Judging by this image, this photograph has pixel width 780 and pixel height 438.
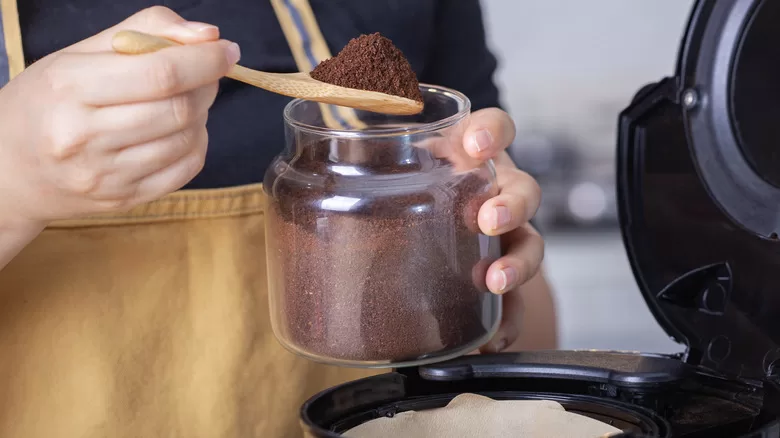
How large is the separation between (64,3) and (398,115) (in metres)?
0.27

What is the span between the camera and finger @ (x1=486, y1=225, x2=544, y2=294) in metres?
0.62

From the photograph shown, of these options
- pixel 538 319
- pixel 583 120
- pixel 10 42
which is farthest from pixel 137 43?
pixel 583 120

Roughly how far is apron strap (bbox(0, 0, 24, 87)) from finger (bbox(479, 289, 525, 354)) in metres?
0.42

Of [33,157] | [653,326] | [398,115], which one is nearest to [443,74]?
[398,115]

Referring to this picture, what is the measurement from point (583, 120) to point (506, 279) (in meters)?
1.25

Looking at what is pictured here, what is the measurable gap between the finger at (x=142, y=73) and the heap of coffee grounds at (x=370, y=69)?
0.34 ft

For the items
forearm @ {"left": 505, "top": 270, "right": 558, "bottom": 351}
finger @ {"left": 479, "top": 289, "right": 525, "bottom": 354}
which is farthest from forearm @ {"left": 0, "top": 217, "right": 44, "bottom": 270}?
forearm @ {"left": 505, "top": 270, "right": 558, "bottom": 351}

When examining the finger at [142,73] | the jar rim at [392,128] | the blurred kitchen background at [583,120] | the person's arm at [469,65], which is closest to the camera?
the finger at [142,73]

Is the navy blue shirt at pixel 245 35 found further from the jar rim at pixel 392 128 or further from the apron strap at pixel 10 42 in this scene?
the jar rim at pixel 392 128

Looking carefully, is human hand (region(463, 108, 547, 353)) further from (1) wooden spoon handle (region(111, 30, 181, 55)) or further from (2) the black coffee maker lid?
(1) wooden spoon handle (region(111, 30, 181, 55))

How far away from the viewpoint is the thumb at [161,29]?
50 cm

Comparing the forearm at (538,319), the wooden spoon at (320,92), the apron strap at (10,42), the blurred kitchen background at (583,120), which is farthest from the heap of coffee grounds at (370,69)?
the blurred kitchen background at (583,120)

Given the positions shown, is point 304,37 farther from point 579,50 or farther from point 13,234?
point 579,50

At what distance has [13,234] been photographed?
1.87 feet
